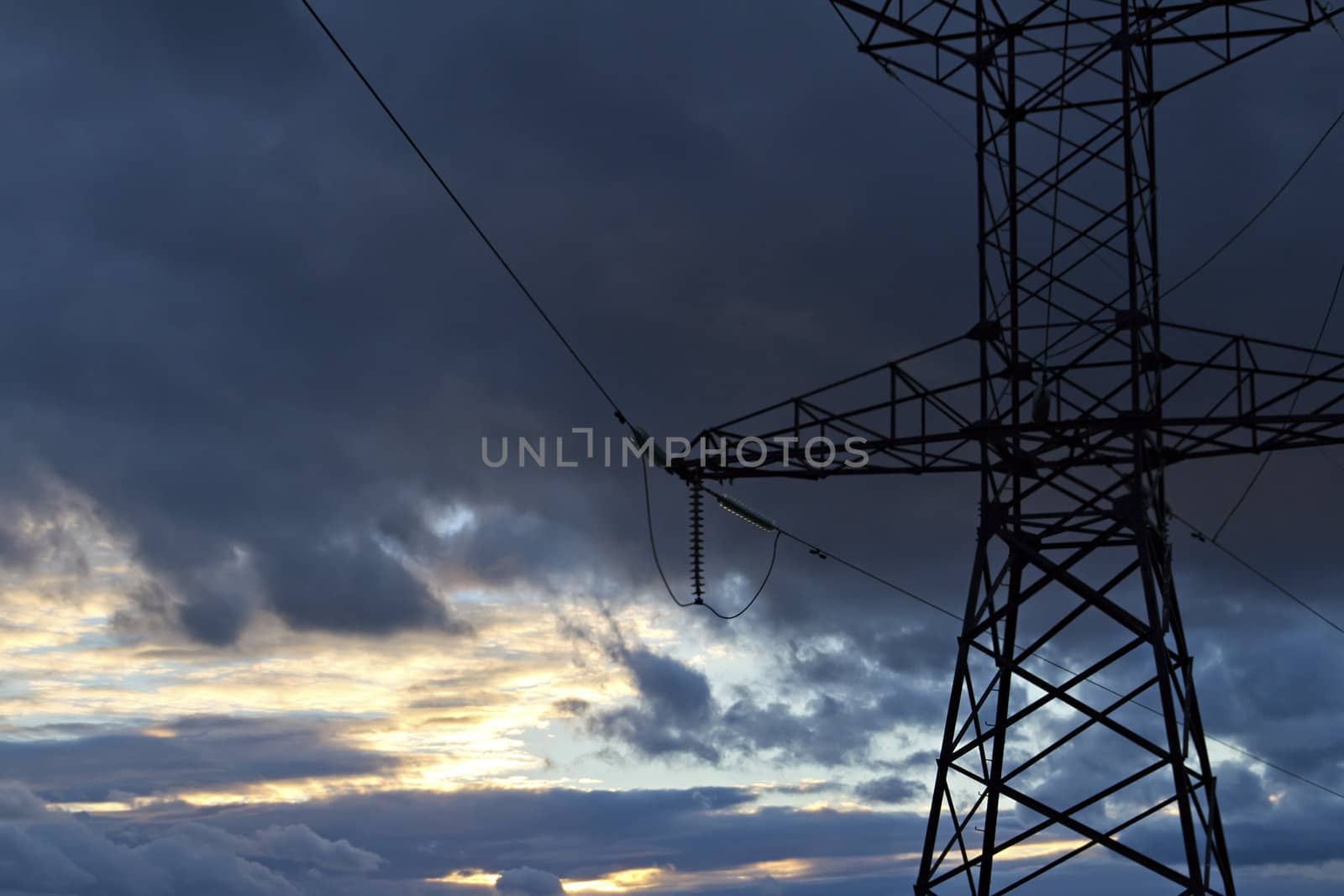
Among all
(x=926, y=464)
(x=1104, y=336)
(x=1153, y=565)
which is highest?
(x=1104, y=336)

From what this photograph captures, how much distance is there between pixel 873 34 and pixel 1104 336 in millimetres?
7618

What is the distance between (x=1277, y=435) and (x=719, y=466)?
1022cm

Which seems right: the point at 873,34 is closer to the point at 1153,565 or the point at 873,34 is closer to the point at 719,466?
the point at 719,466

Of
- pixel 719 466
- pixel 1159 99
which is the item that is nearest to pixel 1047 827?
pixel 719 466

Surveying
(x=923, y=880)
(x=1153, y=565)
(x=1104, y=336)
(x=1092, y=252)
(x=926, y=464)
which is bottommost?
(x=923, y=880)

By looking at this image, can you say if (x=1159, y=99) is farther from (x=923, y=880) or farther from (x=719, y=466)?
(x=923, y=880)

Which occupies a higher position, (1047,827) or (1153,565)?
(1153,565)

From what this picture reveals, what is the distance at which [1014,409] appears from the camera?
2959 centimetres

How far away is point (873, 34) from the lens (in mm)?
30891

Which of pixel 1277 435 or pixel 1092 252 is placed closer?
pixel 1277 435

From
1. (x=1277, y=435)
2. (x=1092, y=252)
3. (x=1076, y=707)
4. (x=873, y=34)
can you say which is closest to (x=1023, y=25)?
(x=873, y=34)

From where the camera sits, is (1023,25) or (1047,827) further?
(1023,25)

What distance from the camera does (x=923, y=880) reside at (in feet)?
94.4

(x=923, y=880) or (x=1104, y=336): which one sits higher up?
(x=1104, y=336)
